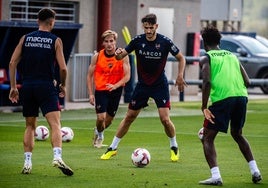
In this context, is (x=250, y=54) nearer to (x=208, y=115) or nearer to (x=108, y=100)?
(x=108, y=100)

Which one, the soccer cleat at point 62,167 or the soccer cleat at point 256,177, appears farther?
the soccer cleat at point 62,167

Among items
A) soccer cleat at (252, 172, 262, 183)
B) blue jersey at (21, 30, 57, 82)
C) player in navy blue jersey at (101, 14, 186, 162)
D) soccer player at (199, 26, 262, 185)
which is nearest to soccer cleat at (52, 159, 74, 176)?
blue jersey at (21, 30, 57, 82)

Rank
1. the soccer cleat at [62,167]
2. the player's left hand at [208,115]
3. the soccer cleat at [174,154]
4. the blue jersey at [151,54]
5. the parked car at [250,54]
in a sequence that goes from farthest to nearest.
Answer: the parked car at [250,54] < the blue jersey at [151,54] < the soccer cleat at [174,154] < the soccer cleat at [62,167] < the player's left hand at [208,115]

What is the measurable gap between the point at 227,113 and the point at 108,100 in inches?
218

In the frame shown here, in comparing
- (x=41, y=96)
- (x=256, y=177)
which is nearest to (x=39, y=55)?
(x=41, y=96)

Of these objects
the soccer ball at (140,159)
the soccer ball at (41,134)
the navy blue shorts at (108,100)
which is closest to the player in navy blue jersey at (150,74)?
the soccer ball at (140,159)

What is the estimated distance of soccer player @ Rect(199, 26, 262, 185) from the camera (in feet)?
45.9

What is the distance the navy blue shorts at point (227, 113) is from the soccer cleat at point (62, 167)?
1.90 m

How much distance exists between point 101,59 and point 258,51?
65.4 ft

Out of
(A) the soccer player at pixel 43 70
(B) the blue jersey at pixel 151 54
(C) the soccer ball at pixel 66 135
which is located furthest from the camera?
(C) the soccer ball at pixel 66 135

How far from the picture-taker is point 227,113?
14.1 m

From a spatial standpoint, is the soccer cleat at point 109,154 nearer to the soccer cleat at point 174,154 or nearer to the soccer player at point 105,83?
the soccer cleat at point 174,154

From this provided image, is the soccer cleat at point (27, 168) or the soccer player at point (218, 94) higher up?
the soccer player at point (218, 94)

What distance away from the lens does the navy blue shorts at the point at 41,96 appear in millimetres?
14797
